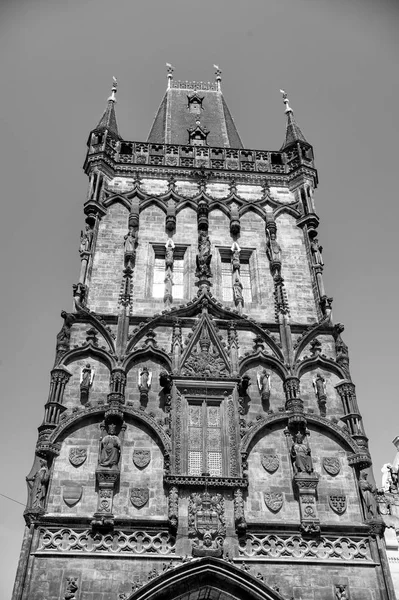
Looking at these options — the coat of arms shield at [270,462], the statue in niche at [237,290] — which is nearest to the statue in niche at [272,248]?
the statue in niche at [237,290]

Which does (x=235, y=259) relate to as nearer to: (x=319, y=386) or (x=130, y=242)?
(x=130, y=242)

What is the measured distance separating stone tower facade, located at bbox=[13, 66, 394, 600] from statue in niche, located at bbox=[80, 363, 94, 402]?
1.3 inches

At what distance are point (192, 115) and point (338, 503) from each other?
19.5 meters

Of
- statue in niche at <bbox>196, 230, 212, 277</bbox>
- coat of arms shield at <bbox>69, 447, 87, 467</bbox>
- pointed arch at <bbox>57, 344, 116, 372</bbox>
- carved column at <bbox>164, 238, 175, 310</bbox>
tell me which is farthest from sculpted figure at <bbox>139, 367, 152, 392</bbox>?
statue in niche at <bbox>196, 230, 212, 277</bbox>

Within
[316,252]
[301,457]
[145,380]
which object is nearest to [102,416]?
[145,380]

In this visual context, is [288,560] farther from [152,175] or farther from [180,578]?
[152,175]

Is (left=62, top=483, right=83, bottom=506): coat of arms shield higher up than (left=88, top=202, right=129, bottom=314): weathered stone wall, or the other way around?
(left=88, top=202, right=129, bottom=314): weathered stone wall

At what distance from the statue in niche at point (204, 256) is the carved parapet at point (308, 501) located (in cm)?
639

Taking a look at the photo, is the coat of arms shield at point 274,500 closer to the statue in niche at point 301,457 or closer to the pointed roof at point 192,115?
the statue in niche at point 301,457

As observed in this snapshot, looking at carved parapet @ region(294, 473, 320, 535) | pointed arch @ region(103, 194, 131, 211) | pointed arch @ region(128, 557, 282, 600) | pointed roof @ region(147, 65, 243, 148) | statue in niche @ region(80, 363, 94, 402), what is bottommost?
pointed arch @ region(128, 557, 282, 600)

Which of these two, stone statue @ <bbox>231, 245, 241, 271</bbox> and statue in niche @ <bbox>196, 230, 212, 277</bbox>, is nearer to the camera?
statue in niche @ <bbox>196, 230, 212, 277</bbox>

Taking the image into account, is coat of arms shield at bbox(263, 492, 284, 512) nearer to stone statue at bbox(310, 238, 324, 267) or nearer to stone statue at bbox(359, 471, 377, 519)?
stone statue at bbox(359, 471, 377, 519)

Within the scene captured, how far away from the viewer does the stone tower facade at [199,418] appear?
1306 centimetres

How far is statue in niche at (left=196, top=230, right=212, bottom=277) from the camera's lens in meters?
18.3
